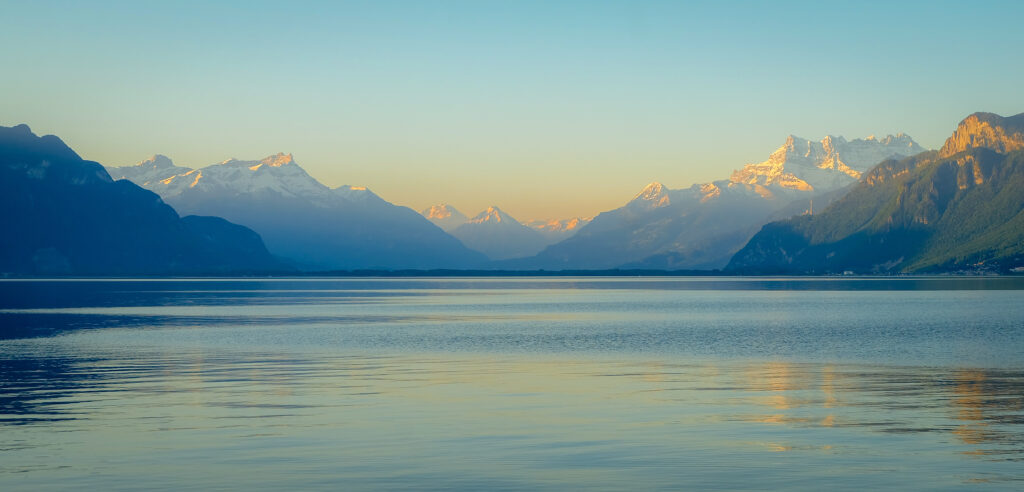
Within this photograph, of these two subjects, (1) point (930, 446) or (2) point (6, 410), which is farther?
(2) point (6, 410)

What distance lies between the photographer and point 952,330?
93.5 meters

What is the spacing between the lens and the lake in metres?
29.3

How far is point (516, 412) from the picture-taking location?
42.0 meters

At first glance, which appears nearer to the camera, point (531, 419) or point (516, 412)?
point (531, 419)

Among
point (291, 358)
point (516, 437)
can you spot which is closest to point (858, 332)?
point (291, 358)

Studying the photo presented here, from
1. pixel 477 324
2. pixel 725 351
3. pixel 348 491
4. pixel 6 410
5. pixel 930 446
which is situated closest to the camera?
pixel 348 491

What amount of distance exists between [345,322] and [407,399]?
234 feet

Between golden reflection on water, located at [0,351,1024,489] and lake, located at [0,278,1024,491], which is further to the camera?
golden reflection on water, located at [0,351,1024,489]

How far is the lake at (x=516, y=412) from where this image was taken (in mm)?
29297

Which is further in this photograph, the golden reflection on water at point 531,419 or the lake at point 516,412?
the golden reflection on water at point 531,419

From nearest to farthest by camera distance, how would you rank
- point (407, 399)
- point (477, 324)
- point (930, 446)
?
point (930, 446) < point (407, 399) < point (477, 324)

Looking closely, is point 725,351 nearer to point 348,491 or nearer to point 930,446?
point 930,446

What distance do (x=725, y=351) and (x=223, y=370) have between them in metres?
35.2

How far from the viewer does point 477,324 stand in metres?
113
